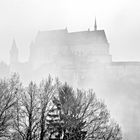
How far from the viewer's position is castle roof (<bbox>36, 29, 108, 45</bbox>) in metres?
88.2

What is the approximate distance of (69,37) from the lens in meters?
93.7

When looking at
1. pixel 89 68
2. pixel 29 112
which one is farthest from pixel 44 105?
pixel 89 68

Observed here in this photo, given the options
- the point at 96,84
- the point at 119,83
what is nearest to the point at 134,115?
the point at 119,83

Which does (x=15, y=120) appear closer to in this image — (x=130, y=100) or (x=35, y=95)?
(x=35, y=95)

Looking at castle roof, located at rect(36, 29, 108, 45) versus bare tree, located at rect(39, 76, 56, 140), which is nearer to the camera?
bare tree, located at rect(39, 76, 56, 140)

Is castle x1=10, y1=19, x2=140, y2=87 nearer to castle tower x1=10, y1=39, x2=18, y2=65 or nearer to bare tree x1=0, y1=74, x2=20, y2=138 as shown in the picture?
castle tower x1=10, y1=39, x2=18, y2=65

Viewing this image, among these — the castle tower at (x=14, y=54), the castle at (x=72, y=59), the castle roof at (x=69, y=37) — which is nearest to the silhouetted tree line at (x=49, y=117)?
the castle at (x=72, y=59)

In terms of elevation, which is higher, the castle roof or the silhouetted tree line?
the castle roof

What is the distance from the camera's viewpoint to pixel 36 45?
315 ft

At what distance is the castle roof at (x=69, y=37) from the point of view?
88.2 meters

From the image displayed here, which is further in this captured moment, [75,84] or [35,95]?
[75,84]

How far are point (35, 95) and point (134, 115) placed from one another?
44012mm

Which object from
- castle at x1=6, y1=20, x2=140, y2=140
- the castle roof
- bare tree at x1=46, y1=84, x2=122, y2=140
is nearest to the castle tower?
castle at x1=6, y1=20, x2=140, y2=140

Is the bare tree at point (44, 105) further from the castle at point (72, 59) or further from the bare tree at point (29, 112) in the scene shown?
the castle at point (72, 59)
